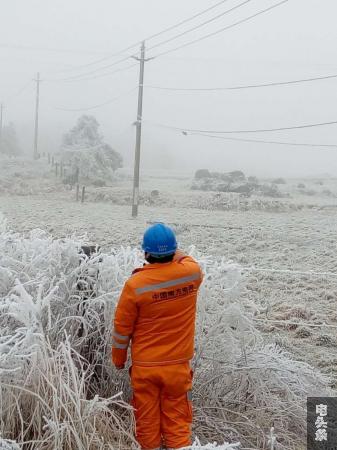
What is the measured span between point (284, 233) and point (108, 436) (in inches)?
568

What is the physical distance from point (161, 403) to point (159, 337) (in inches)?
16.3

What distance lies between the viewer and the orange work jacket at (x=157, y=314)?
9.92 feet

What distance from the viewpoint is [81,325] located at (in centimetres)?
370

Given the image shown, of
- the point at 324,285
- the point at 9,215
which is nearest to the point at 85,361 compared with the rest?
the point at 324,285

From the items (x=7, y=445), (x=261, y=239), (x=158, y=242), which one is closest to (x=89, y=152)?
(x=261, y=239)

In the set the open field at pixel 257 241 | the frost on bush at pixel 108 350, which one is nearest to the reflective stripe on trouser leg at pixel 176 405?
the frost on bush at pixel 108 350

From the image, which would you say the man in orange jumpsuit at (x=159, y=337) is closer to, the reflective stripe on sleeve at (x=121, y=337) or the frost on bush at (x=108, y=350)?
the reflective stripe on sleeve at (x=121, y=337)

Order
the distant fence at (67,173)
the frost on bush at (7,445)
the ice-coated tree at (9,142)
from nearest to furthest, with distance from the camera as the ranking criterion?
the frost on bush at (7,445)
the distant fence at (67,173)
the ice-coated tree at (9,142)

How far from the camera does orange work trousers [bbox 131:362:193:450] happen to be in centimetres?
307

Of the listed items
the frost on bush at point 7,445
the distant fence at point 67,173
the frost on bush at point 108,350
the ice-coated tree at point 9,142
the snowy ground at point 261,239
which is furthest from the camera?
the ice-coated tree at point 9,142

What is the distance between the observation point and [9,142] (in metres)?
64.3

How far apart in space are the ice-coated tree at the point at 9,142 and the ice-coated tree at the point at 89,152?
18.3 m

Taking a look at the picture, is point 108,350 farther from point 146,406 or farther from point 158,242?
point 158,242

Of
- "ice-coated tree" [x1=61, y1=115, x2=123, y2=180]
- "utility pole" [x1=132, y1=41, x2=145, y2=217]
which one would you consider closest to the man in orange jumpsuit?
"utility pole" [x1=132, y1=41, x2=145, y2=217]
